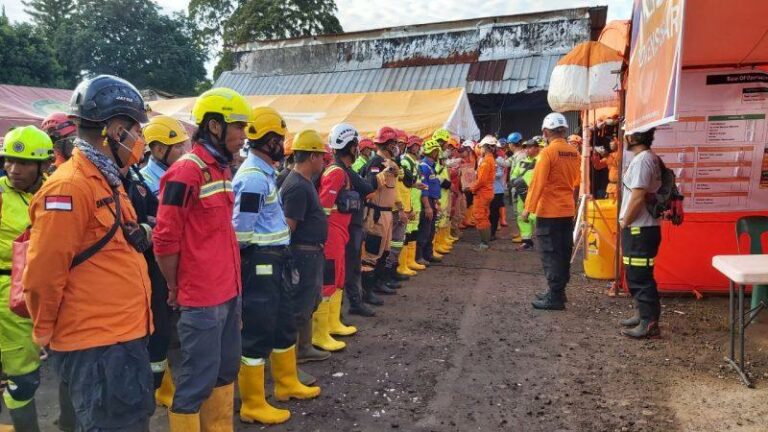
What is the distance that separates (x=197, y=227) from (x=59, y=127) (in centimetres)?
279

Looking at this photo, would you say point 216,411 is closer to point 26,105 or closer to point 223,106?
point 223,106

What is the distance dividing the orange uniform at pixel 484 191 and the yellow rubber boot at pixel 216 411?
330 inches

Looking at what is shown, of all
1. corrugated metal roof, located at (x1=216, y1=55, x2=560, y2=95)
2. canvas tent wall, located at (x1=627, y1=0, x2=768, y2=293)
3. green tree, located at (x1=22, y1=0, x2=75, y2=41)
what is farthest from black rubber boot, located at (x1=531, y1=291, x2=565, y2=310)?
green tree, located at (x1=22, y1=0, x2=75, y2=41)

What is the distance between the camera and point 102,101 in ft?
7.50

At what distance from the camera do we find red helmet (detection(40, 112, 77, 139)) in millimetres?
4508

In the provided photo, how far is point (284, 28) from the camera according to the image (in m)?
29.9

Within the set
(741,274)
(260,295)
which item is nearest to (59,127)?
(260,295)

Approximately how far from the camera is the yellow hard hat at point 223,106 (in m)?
2.87

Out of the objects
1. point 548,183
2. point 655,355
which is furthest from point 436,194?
point 655,355

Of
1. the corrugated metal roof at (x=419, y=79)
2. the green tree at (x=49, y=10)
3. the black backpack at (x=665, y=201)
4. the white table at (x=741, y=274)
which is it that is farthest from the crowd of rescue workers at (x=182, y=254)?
the green tree at (x=49, y=10)

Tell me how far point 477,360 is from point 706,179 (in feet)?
12.7

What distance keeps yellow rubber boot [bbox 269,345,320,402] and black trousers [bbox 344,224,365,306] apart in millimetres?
1685

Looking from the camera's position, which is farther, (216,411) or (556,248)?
(556,248)

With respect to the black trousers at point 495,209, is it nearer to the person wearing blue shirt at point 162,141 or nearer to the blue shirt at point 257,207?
the person wearing blue shirt at point 162,141
